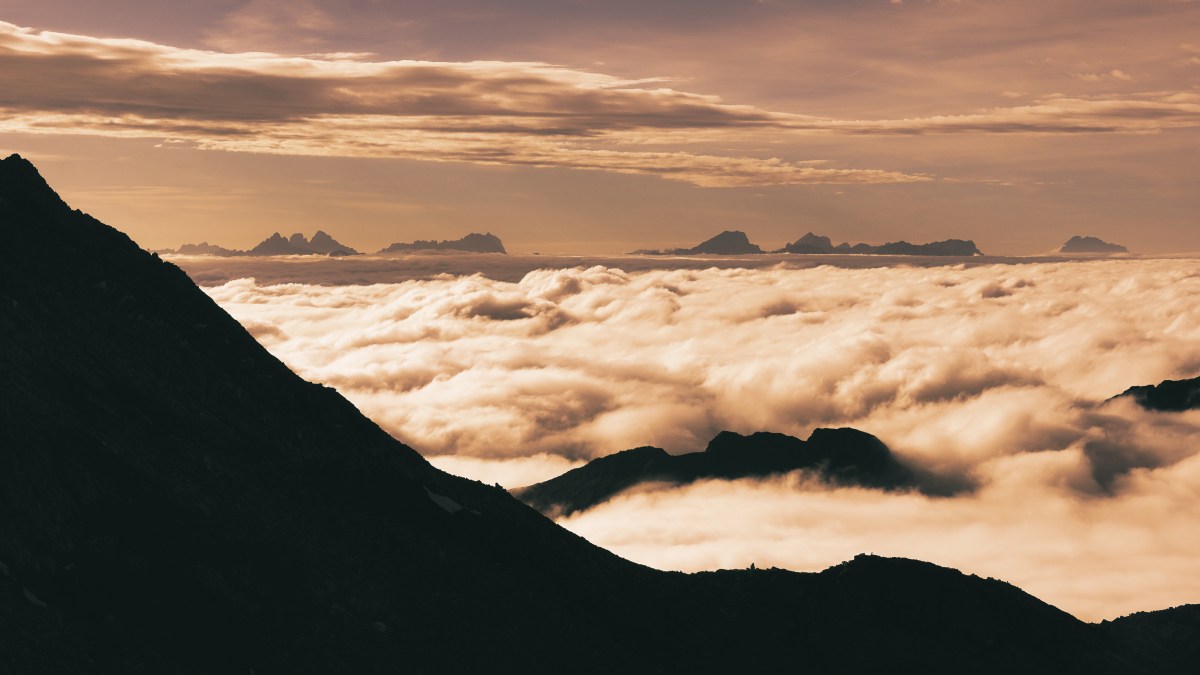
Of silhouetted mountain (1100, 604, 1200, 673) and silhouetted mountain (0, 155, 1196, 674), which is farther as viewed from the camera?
silhouetted mountain (1100, 604, 1200, 673)

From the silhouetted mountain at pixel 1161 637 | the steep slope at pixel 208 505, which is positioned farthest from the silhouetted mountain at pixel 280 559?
the silhouetted mountain at pixel 1161 637

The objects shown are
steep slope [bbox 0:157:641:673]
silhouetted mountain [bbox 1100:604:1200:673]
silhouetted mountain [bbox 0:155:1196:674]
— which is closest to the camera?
silhouetted mountain [bbox 0:155:1196:674]

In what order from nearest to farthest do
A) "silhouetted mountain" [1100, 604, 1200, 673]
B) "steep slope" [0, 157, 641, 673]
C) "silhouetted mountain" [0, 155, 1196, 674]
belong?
"silhouetted mountain" [0, 155, 1196, 674]
"steep slope" [0, 157, 641, 673]
"silhouetted mountain" [1100, 604, 1200, 673]

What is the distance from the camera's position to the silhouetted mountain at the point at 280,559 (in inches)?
3898

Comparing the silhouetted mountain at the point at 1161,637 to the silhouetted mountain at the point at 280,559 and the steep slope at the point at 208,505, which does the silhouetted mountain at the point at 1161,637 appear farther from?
the steep slope at the point at 208,505

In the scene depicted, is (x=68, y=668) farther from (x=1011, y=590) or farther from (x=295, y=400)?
(x=1011, y=590)

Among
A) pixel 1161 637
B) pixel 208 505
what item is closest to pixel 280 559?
pixel 208 505

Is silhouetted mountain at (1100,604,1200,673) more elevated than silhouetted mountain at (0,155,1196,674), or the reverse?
silhouetted mountain at (0,155,1196,674)

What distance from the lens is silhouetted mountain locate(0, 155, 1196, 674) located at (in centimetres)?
9900

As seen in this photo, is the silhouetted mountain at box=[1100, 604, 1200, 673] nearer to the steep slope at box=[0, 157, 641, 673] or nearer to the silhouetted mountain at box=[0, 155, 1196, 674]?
the silhouetted mountain at box=[0, 155, 1196, 674]

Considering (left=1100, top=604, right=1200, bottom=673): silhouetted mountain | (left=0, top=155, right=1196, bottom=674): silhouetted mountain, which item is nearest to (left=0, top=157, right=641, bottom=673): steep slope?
(left=0, top=155, right=1196, bottom=674): silhouetted mountain

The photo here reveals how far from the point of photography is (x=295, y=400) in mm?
139750

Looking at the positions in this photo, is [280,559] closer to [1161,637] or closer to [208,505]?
[208,505]

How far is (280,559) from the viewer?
11025 cm
